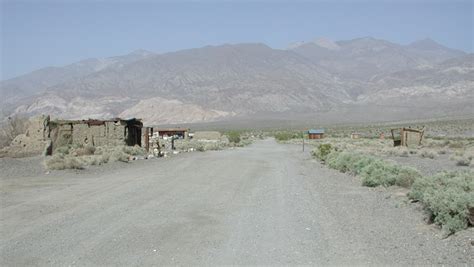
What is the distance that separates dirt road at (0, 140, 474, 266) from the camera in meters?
9.53

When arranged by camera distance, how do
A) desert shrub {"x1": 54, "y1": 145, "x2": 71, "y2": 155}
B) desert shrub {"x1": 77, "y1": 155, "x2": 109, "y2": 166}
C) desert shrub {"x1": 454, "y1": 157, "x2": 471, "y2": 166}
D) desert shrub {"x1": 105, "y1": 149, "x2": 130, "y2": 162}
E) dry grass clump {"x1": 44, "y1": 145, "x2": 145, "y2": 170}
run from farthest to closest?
desert shrub {"x1": 54, "y1": 145, "x2": 71, "y2": 155} < desert shrub {"x1": 454, "y1": 157, "x2": 471, "y2": 166} < desert shrub {"x1": 105, "y1": 149, "x2": 130, "y2": 162} < desert shrub {"x1": 77, "y1": 155, "x2": 109, "y2": 166} < dry grass clump {"x1": 44, "y1": 145, "x2": 145, "y2": 170}

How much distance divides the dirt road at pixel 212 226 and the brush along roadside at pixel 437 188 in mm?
430

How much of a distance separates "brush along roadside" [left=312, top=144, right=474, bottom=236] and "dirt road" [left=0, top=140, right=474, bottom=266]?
430 millimetres

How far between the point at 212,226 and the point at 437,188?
6287 millimetres

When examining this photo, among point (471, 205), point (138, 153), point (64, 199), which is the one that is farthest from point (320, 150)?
point (471, 205)

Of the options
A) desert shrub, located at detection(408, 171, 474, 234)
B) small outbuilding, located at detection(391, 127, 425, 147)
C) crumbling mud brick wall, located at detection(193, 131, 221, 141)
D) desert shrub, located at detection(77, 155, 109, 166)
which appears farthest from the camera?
crumbling mud brick wall, located at detection(193, 131, 221, 141)

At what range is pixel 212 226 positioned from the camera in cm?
1205

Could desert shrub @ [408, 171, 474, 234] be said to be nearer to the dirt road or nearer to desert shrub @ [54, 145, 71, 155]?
the dirt road

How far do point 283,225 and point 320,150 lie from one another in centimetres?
2697

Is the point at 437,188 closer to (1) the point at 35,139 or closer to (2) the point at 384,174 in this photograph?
(2) the point at 384,174

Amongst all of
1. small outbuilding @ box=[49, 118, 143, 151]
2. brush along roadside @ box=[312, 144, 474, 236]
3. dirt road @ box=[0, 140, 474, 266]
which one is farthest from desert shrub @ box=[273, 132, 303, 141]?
dirt road @ box=[0, 140, 474, 266]

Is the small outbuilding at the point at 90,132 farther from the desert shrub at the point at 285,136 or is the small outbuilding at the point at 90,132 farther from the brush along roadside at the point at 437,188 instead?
the desert shrub at the point at 285,136

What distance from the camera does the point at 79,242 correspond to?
34.0 feet

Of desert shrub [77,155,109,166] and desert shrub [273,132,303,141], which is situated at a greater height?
desert shrub [77,155,109,166]
